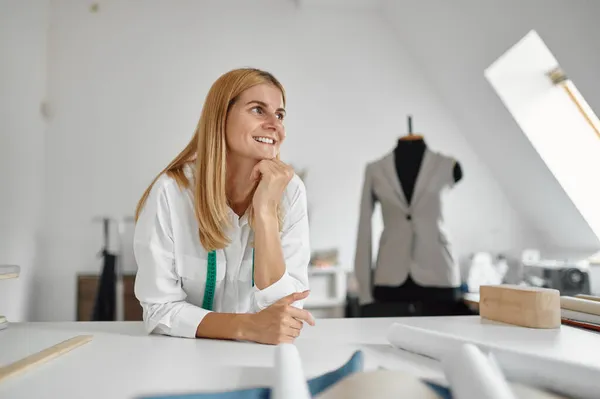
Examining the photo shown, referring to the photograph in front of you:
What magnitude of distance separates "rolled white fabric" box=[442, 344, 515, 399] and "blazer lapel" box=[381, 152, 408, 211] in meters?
1.79

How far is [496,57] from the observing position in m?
2.94

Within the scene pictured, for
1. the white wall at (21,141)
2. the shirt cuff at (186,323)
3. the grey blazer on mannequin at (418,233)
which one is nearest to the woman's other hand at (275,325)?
the shirt cuff at (186,323)

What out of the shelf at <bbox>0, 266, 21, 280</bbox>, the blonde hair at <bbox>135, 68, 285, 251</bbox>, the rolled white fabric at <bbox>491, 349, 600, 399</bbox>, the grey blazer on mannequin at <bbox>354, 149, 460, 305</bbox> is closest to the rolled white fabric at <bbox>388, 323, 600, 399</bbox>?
the rolled white fabric at <bbox>491, 349, 600, 399</bbox>

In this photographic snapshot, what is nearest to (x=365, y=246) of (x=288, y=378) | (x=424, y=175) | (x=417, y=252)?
(x=417, y=252)

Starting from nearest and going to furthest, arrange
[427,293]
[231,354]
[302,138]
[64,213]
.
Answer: [231,354], [427,293], [64,213], [302,138]

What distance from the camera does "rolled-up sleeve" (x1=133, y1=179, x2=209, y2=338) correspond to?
0.93 meters

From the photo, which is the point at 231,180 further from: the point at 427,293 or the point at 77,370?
the point at 427,293

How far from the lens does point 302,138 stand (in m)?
3.76

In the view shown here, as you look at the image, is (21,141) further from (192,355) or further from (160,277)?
(192,355)

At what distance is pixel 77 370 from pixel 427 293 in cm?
186

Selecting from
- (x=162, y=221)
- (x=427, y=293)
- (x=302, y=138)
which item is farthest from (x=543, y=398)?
(x=302, y=138)

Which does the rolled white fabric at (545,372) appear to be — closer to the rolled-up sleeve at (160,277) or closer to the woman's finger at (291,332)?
the woman's finger at (291,332)

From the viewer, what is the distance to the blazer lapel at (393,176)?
2.33 metres

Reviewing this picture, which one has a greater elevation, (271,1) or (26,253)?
(271,1)
